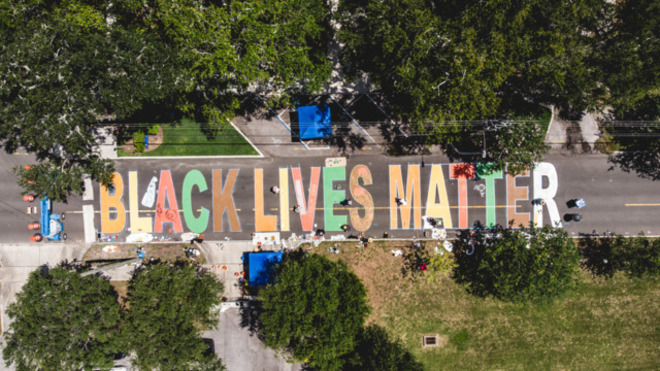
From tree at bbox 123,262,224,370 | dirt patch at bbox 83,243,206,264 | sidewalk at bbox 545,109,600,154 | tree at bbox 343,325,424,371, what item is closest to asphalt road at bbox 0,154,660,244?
dirt patch at bbox 83,243,206,264

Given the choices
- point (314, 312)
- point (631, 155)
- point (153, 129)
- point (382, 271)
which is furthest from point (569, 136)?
point (153, 129)

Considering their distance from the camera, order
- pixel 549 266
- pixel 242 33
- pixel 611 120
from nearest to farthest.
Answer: pixel 242 33 < pixel 549 266 < pixel 611 120

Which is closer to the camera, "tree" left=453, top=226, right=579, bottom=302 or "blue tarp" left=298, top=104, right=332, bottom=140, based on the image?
"tree" left=453, top=226, right=579, bottom=302

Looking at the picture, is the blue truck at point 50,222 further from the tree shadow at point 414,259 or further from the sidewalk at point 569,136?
the sidewalk at point 569,136

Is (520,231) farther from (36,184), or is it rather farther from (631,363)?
(36,184)

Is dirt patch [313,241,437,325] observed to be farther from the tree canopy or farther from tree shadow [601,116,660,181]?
tree shadow [601,116,660,181]

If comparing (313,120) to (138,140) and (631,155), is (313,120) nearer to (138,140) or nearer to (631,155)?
(138,140)

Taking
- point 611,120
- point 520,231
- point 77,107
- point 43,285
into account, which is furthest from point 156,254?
point 611,120
